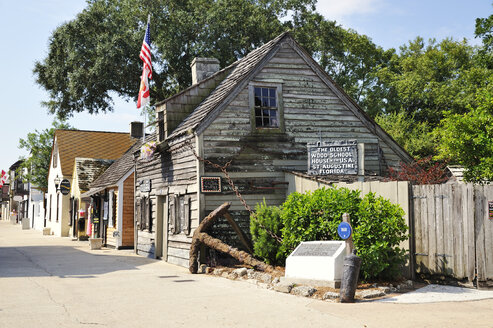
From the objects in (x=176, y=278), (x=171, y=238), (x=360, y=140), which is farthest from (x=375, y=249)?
(x=171, y=238)

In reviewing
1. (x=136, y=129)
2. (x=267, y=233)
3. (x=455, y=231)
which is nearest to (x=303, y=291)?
(x=267, y=233)

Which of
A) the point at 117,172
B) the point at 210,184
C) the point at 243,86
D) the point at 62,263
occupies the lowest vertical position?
the point at 62,263

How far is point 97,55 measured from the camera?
3356 centimetres

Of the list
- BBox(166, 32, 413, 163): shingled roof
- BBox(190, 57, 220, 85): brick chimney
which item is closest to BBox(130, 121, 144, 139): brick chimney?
BBox(190, 57, 220, 85): brick chimney

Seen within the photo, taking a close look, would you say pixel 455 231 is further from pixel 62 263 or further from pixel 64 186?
pixel 64 186

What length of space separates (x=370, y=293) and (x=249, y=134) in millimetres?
7360

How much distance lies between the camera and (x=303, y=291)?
10078 mm

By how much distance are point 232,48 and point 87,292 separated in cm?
2647

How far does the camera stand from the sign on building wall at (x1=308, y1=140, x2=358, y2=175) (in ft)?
43.9

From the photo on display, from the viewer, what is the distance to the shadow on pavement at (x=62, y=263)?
14.4 metres

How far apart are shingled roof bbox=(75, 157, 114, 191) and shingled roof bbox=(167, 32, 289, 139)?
597 inches

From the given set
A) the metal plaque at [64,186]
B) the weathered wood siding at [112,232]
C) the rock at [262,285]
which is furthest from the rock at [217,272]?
the metal plaque at [64,186]

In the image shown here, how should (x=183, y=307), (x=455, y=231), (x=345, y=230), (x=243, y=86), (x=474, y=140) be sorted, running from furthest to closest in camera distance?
(x=243, y=86) < (x=474, y=140) < (x=455, y=231) < (x=345, y=230) < (x=183, y=307)

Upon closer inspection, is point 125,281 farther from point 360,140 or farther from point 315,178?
point 360,140
